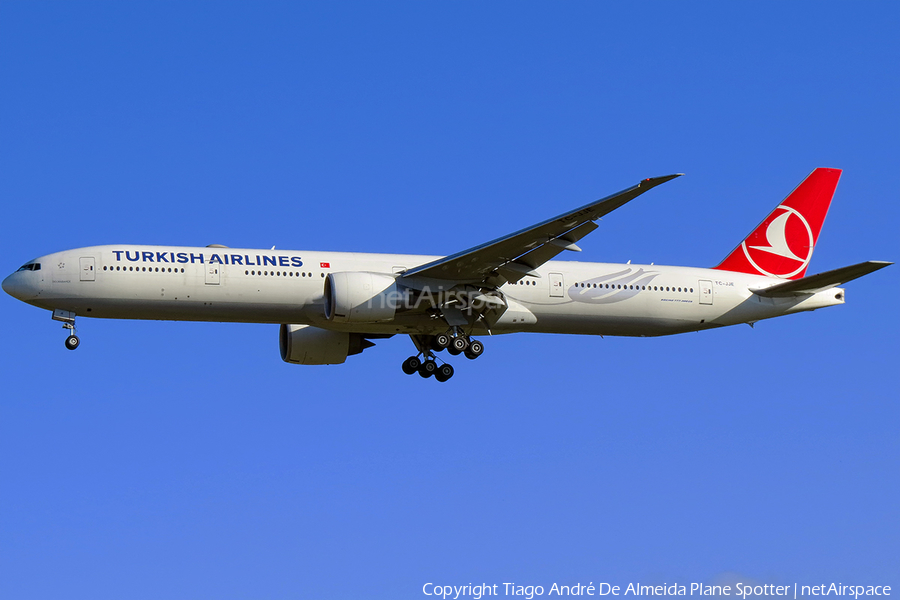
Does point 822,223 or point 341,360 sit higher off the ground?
point 822,223

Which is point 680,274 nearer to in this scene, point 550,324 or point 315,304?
point 550,324

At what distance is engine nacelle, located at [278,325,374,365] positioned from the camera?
135 feet

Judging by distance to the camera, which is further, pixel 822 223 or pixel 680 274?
pixel 822 223

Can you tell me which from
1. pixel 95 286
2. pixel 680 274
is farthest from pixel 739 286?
pixel 95 286

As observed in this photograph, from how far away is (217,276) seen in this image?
117 ft

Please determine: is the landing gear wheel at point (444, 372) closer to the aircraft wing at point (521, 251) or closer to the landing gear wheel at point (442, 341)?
the landing gear wheel at point (442, 341)

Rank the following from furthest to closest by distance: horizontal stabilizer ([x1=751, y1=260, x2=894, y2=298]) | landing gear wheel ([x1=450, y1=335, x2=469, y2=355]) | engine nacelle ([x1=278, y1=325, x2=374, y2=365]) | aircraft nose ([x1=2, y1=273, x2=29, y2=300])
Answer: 1. engine nacelle ([x1=278, y1=325, x2=374, y2=365])
2. landing gear wheel ([x1=450, y1=335, x2=469, y2=355])
3. horizontal stabilizer ([x1=751, y1=260, x2=894, y2=298])
4. aircraft nose ([x1=2, y1=273, x2=29, y2=300])

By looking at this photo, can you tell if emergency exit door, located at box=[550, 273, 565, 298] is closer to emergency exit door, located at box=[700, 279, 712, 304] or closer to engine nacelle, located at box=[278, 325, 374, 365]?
emergency exit door, located at box=[700, 279, 712, 304]

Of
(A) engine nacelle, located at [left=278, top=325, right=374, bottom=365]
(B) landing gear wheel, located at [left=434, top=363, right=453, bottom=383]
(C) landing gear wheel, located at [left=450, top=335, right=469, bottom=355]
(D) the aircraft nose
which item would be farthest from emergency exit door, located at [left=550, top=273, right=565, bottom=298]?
(D) the aircraft nose

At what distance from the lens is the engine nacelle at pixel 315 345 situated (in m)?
41.1

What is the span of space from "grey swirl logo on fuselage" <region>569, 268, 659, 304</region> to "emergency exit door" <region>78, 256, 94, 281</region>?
1438cm

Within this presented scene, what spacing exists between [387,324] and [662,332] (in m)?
9.12

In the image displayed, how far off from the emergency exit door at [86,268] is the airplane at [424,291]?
0.09 feet

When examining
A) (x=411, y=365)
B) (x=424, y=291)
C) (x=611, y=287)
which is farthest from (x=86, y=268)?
(x=611, y=287)
